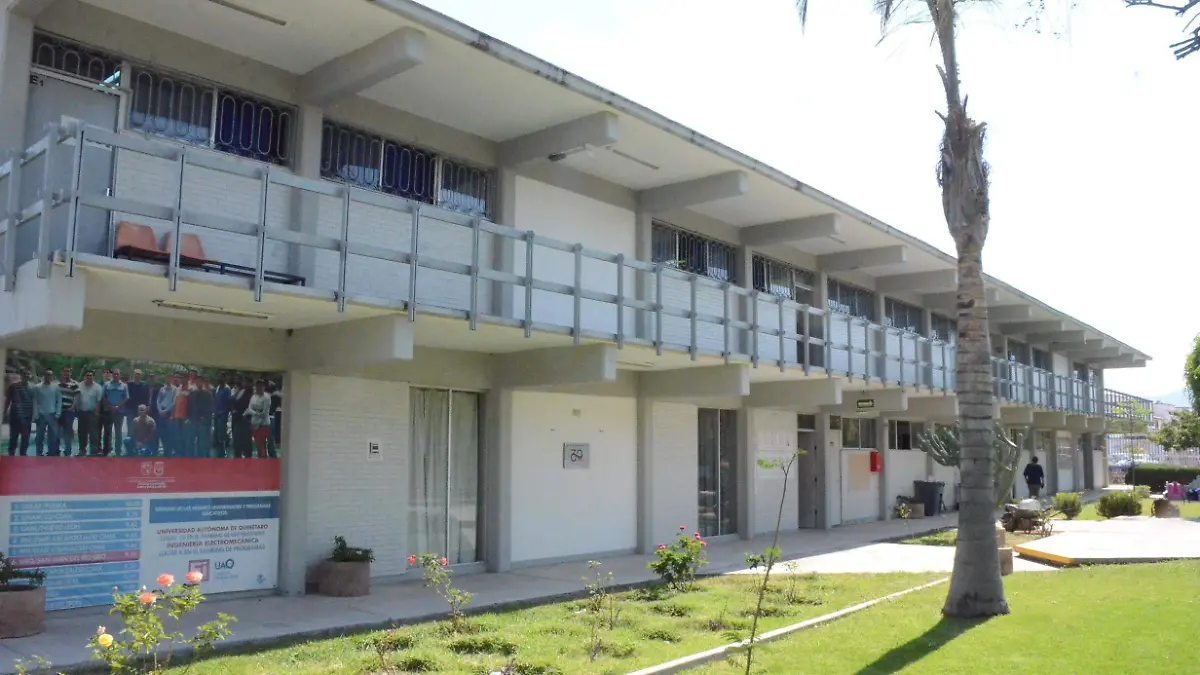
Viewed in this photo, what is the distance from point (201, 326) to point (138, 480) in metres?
1.89

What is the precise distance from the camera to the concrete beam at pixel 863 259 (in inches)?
894

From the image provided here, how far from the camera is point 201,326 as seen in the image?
11594 mm

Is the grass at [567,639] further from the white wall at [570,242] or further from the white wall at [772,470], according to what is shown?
the white wall at [772,470]

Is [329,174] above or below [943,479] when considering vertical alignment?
above

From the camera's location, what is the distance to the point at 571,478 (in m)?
16.4

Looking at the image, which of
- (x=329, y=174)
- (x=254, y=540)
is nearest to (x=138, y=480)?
(x=254, y=540)

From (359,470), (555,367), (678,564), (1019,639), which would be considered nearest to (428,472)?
(359,470)

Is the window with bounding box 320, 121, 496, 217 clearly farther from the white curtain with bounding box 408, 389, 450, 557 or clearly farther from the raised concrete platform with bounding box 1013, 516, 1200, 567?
the raised concrete platform with bounding box 1013, 516, 1200, 567

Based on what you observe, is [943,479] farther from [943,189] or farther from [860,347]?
[943,189]

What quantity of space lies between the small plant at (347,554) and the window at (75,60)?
6088 mm

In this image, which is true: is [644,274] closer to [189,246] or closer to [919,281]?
[189,246]

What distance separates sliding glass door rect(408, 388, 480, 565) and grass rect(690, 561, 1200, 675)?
6.14 metres

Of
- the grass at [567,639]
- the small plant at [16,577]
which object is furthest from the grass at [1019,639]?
the small plant at [16,577]

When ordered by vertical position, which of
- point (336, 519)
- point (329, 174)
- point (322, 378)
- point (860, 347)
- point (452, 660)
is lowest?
point (452, 660)
